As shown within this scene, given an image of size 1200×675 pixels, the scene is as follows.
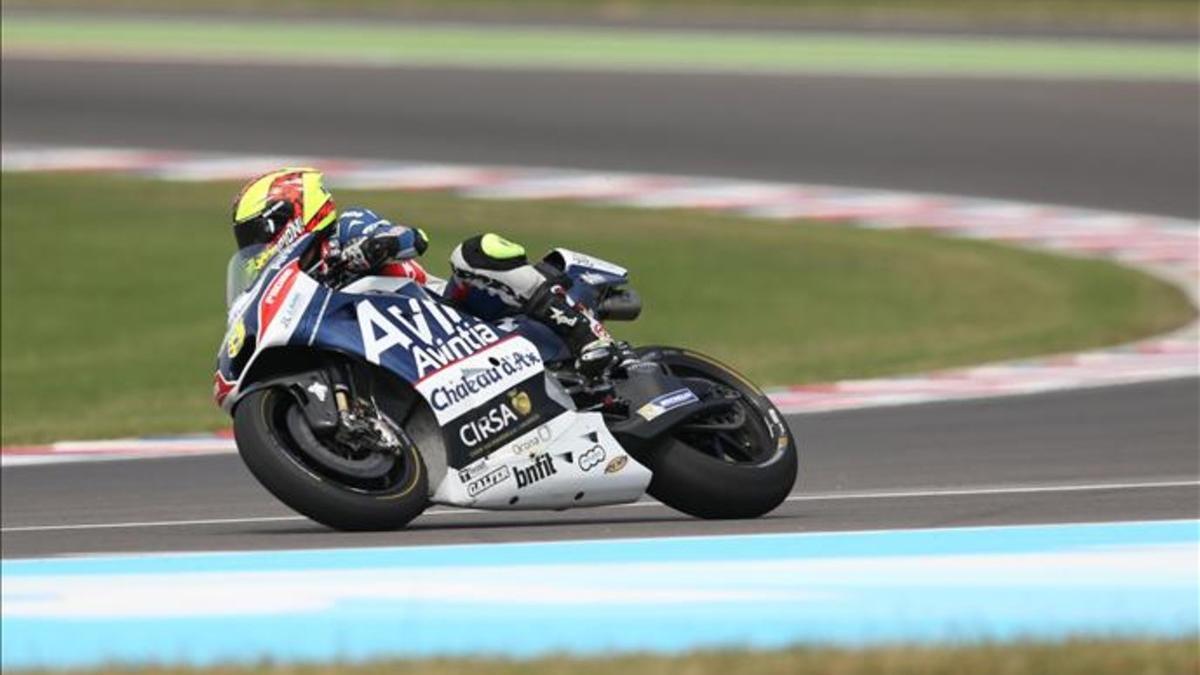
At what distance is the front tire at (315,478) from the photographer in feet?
27.8

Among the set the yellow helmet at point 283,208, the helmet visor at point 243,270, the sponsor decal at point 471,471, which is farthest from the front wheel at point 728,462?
the helmet visor at point 243,270

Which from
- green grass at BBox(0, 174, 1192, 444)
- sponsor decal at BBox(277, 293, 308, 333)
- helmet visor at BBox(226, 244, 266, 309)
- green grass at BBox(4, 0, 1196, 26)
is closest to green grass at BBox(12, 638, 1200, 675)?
sponsor decal at BBox(277, 293, 308, 333)

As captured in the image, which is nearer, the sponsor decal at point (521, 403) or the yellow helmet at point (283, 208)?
the sponsor decal at point (521, 403)

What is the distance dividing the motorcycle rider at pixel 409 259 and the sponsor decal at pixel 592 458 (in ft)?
0.92

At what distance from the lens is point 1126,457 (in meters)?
11.0

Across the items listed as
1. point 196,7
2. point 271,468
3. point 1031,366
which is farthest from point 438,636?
point 196,7

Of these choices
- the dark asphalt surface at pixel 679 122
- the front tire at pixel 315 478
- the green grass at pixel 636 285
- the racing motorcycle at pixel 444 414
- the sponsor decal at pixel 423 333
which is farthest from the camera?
the dark asphalt surface at pixel 679 122

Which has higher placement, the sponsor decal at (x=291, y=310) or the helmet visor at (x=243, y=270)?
the sponsor decal at (x=291, y=310)

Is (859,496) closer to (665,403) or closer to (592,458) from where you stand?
(665,403)

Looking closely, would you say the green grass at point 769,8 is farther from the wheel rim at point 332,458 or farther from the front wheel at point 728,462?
the wheel rim at point 332,458

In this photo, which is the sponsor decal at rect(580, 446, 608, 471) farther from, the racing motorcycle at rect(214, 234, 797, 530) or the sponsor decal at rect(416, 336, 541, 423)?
the sponsor decal at rect(416, 336, 541, 423)

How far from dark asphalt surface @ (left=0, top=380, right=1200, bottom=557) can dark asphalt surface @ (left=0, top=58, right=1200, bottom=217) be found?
27.0ft

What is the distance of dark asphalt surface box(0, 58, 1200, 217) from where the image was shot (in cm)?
2209

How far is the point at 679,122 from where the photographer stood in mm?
24078
